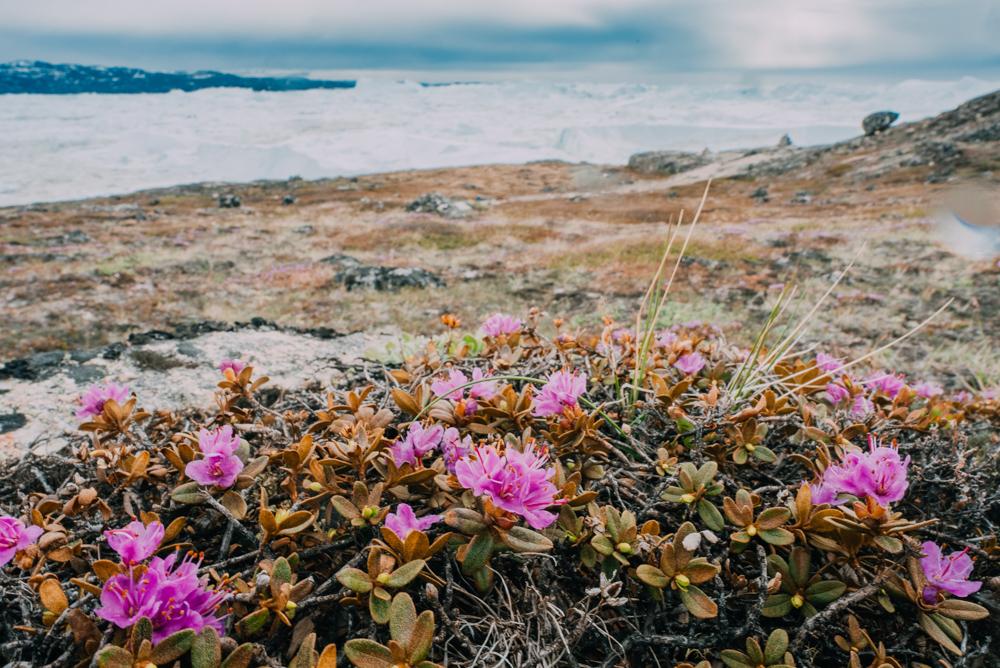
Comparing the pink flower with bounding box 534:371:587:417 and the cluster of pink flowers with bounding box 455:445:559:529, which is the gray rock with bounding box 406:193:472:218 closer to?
the pink flower with bounding box 534:371:587:417

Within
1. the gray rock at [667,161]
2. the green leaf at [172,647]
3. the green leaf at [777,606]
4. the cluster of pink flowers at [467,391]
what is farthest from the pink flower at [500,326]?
the gray rock at [667,161]

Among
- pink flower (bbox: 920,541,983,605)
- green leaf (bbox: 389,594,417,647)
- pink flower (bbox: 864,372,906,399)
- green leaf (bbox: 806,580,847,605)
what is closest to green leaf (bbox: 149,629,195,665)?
green leaf (bbox: 389,594,417,647)

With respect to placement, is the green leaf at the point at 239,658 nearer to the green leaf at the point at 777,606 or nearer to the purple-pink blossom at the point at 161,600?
the purple-pink blossom at the point at 161,600

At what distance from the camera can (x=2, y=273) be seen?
639 inches

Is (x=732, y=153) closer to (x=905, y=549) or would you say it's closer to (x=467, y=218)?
(x=467, y=218)

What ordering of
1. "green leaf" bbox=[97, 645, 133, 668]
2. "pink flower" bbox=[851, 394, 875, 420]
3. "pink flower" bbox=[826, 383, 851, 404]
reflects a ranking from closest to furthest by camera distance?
"green leaf" bbox=[97, 645, 133, 668], "pink flower" bbox=[851, 394, 875, 420], "pink flower" bbox=[826, 383, 851, 404]

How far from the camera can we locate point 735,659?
139 centimetres

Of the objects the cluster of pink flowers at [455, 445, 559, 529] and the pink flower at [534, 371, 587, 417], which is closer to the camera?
the cluster of pink flowers at [455, 445, 559, 529]

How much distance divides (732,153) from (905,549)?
288 ft

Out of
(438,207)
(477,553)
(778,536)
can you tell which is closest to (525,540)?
(477,553)

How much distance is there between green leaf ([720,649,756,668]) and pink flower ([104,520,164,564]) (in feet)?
4.89

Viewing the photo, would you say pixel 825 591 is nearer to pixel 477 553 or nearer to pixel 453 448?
pixel 477 553

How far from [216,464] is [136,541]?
302 millimetres

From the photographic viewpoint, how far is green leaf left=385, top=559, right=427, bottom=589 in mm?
1326
